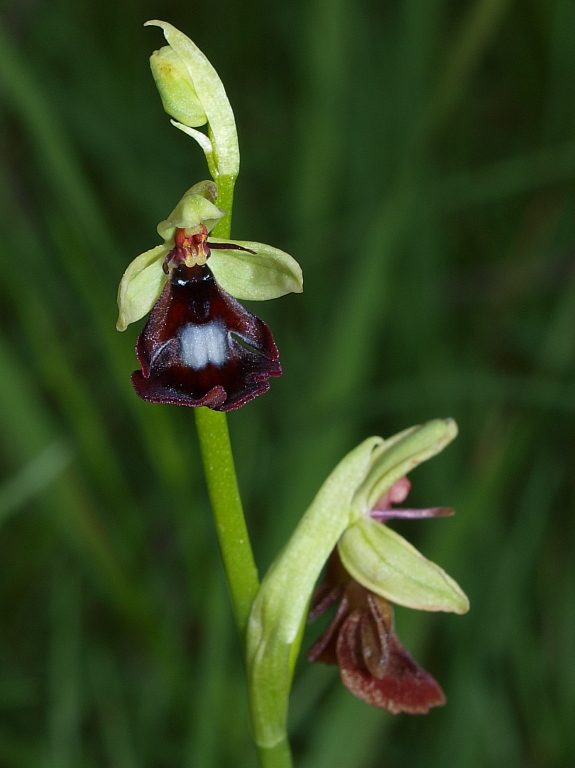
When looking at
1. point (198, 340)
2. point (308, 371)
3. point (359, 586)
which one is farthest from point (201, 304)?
point (308, 371)

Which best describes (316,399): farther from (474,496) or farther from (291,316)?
(291,316)

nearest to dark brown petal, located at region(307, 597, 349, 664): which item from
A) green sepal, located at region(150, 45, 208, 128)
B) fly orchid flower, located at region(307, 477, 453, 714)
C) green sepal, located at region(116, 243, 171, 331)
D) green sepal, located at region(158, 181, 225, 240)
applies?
fly orchid flower, located at region(307, 477, 453, 714)

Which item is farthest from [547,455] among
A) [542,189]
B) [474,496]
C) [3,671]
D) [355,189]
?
[3,671]

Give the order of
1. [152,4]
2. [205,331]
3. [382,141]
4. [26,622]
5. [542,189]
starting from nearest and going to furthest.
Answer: [205,331], [26,622], [542,189], [382,141], [152,4]

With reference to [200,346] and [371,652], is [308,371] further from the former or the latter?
[200,346]

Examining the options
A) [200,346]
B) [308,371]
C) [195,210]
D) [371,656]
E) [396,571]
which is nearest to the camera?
[195,210]

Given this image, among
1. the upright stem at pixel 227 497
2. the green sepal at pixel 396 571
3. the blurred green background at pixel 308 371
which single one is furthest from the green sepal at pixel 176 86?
the blurred green background at pixel 308 371
